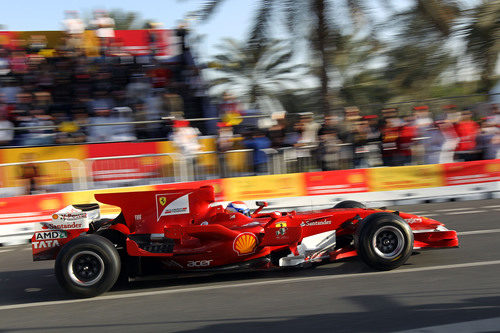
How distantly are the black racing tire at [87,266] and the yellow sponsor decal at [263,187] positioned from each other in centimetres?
517

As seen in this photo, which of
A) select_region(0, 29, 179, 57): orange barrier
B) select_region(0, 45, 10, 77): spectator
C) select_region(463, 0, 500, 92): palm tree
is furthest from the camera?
select_region(463, 0, 500, 92): palm tree

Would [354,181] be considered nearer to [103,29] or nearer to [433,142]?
[433,142]

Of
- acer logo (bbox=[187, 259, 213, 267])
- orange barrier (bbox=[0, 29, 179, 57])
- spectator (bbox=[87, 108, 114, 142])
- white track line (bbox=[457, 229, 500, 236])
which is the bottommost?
white track line (bbox=[457, 229, 500, 236])

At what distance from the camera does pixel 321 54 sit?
1349 centimetres

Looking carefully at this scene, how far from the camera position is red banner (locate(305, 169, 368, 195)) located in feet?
36.4

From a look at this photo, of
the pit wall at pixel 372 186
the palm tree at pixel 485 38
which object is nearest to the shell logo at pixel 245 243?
the pit wall at pixel 372 186

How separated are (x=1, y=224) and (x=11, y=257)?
1732 millimetres

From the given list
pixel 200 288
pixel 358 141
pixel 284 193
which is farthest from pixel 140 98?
pixel 200 288

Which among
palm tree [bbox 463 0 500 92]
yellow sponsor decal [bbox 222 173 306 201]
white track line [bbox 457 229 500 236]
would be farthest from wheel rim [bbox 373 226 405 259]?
palm tree [bbox 463 0 500 92]

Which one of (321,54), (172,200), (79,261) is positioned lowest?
(79,261)

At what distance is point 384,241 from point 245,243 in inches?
58.7

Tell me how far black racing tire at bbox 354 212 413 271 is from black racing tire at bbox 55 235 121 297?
2.62 metres

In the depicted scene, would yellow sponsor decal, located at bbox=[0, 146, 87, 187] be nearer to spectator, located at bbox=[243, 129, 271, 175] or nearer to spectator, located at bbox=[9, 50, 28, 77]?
spectator, located at bbox=[9, 50, 28, 77]

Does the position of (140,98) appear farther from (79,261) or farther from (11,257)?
(79,261)
